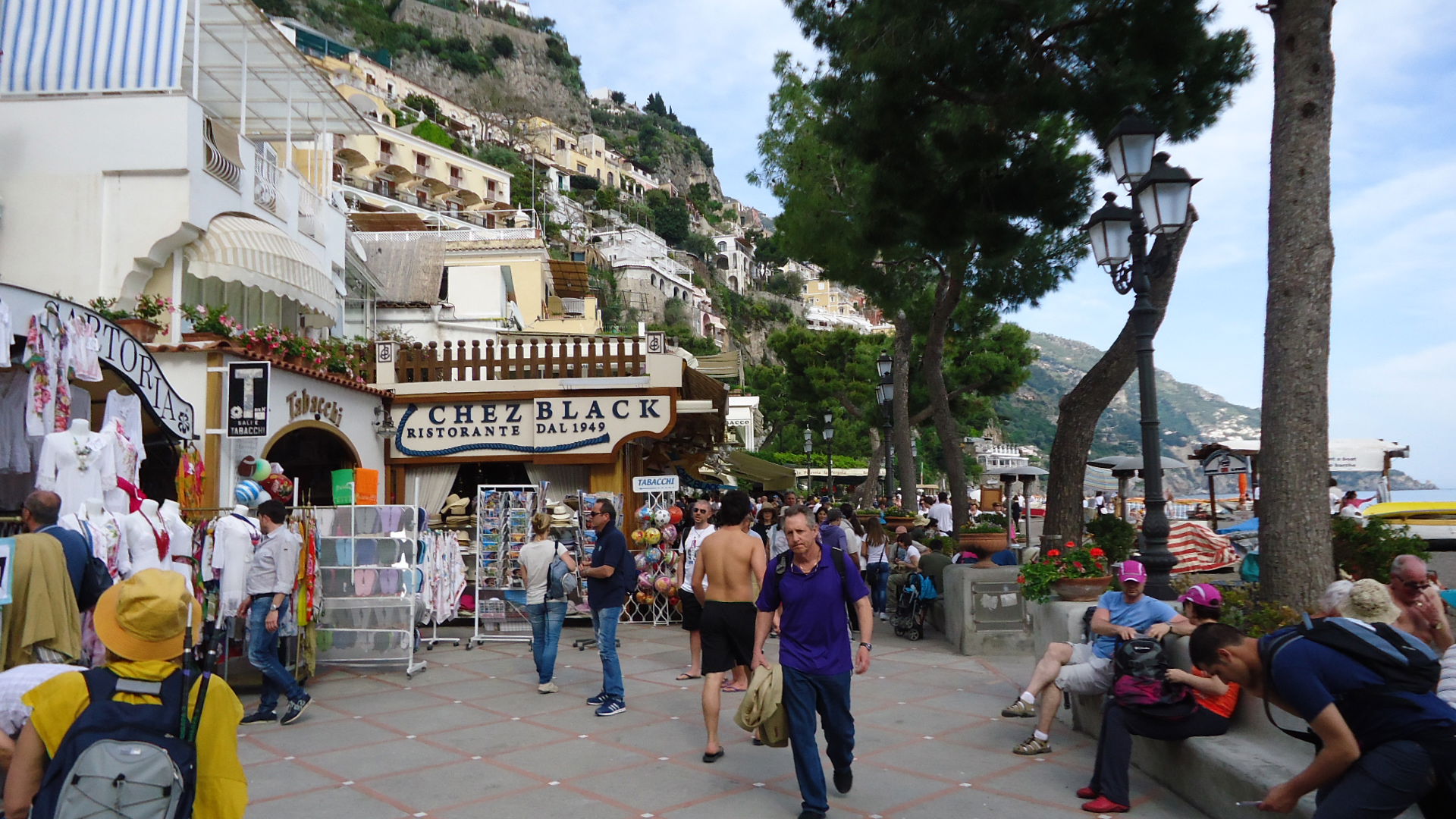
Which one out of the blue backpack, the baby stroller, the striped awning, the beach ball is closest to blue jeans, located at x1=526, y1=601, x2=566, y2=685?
the beach ball

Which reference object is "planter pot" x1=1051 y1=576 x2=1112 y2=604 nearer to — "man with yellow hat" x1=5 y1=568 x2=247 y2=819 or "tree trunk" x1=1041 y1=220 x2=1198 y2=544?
"tree trunk" x1=1041 y1=220 x2=1198 y2=544

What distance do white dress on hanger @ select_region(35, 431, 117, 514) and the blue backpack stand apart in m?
4.83

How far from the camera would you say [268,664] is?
716 centimetres

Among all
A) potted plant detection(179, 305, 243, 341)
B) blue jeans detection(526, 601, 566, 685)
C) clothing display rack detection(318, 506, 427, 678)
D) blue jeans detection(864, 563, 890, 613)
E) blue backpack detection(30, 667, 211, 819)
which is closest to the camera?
blue backpack detection(30, 667, 211, 819)

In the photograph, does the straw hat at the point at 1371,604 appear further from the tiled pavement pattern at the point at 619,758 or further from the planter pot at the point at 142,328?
the planter pot at the point at 142,328

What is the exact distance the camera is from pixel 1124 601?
583 centimetres

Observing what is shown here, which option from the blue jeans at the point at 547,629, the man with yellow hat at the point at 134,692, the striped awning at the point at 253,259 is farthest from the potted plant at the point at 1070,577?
the striped awning at the point at 253,259

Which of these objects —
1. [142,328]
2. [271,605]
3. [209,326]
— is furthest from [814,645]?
[209,326]

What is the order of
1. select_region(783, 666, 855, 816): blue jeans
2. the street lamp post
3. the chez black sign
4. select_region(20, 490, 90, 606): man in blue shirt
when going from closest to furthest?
1. select_region(783, 666, 855, 816): blue jeans
2. select_region(20, 490, 90, 606): man in blue shirt
3. the street lamp post
4. the chez black sign

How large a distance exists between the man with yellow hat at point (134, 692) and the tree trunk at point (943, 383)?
12166 mm

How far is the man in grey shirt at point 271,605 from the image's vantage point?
23.6 feet

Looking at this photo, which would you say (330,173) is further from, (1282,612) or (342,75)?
(342,75)

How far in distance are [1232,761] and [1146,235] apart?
3.84 metres

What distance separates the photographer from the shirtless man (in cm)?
644
